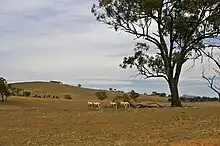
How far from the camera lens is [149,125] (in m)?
26.5

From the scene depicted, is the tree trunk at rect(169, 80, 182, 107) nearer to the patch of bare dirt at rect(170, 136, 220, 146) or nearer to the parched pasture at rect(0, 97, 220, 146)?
the parched pasture at rect(0, 97, 220, 146)

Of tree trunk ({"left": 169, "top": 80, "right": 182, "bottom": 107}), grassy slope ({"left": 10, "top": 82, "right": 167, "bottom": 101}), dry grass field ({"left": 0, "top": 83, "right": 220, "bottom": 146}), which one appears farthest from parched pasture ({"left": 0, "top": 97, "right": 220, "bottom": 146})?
grassy slope ({"left": 10, "top": 82, "right": 167, "bottom": 101})

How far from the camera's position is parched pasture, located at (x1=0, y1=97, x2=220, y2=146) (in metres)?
20.2

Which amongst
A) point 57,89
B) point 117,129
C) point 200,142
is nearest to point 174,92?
point 117,129

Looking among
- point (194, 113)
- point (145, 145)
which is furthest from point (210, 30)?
point (145, 145)

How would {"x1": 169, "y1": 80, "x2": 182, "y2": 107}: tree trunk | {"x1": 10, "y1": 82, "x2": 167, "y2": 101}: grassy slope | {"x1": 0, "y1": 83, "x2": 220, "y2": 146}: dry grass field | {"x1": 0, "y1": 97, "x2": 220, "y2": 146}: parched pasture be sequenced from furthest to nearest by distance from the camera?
{"x1": 10, "y1": 82, "x2": 167, "y2": 101}: grassy slope < {"x1": 169, "y1": 80, "x2": 182, "y2": 107}: tree trunk < {"x1": 0, "y1": 97, "x2": 220, "y2": 146}: parched pasture < {"x1": 0, "y1": 83, "x2": 220, "y2": 146}: dry grass field

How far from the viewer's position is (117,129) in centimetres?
2484

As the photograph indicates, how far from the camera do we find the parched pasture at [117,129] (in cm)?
2019

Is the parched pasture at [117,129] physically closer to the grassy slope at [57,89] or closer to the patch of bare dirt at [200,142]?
the patch of bare dirt at [200,142]

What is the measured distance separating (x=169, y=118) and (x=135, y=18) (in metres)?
14.1

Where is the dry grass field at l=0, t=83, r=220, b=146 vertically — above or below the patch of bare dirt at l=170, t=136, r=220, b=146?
above

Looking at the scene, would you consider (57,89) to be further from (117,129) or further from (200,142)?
(200,142)

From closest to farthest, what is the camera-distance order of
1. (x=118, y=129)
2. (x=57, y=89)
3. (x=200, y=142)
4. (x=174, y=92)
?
(x=200, y=142) < (x=118, y=129) < (x=174, y=92) < (x=57, y=89)

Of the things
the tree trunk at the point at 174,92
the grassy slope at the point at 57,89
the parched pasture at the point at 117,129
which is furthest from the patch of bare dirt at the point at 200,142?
the grassy slope at the point at 57,89
